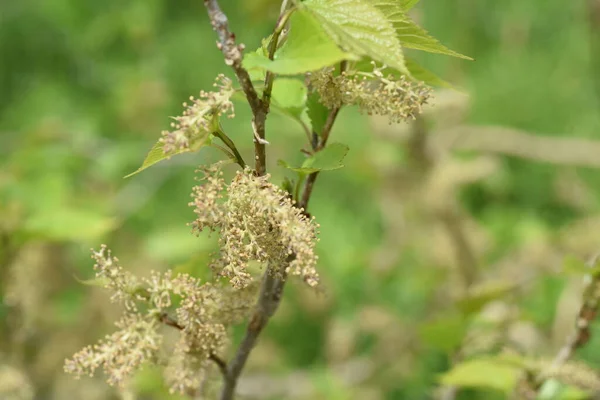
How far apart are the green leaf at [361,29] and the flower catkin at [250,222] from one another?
0.07m

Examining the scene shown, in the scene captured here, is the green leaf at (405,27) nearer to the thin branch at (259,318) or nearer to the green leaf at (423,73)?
the green leaf at (423,73)

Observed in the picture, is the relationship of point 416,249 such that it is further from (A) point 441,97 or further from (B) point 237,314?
(B) point 237,314

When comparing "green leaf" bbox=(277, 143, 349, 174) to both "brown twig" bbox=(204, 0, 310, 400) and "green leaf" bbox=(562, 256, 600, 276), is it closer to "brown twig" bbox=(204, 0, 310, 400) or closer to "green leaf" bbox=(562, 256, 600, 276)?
"brown twig" bbox=(204, 0, 310, 400)

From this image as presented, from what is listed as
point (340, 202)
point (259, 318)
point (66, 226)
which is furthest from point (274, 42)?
point (340, 202)

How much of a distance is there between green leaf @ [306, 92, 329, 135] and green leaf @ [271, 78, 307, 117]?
0.07 ft

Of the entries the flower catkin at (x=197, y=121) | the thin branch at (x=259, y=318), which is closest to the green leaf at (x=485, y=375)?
the thin branch at (x=259, y=318)

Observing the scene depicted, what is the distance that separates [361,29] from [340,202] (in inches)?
51.1

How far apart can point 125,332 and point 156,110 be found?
1221 millimetres

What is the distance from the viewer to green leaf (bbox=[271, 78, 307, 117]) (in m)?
0.35

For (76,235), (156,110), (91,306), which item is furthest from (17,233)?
(156,110)

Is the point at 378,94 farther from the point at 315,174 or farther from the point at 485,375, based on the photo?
the point at 485,375

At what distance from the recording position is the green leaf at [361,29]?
0.24 m

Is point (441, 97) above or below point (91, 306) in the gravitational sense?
above

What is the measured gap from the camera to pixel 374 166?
1.18 m
